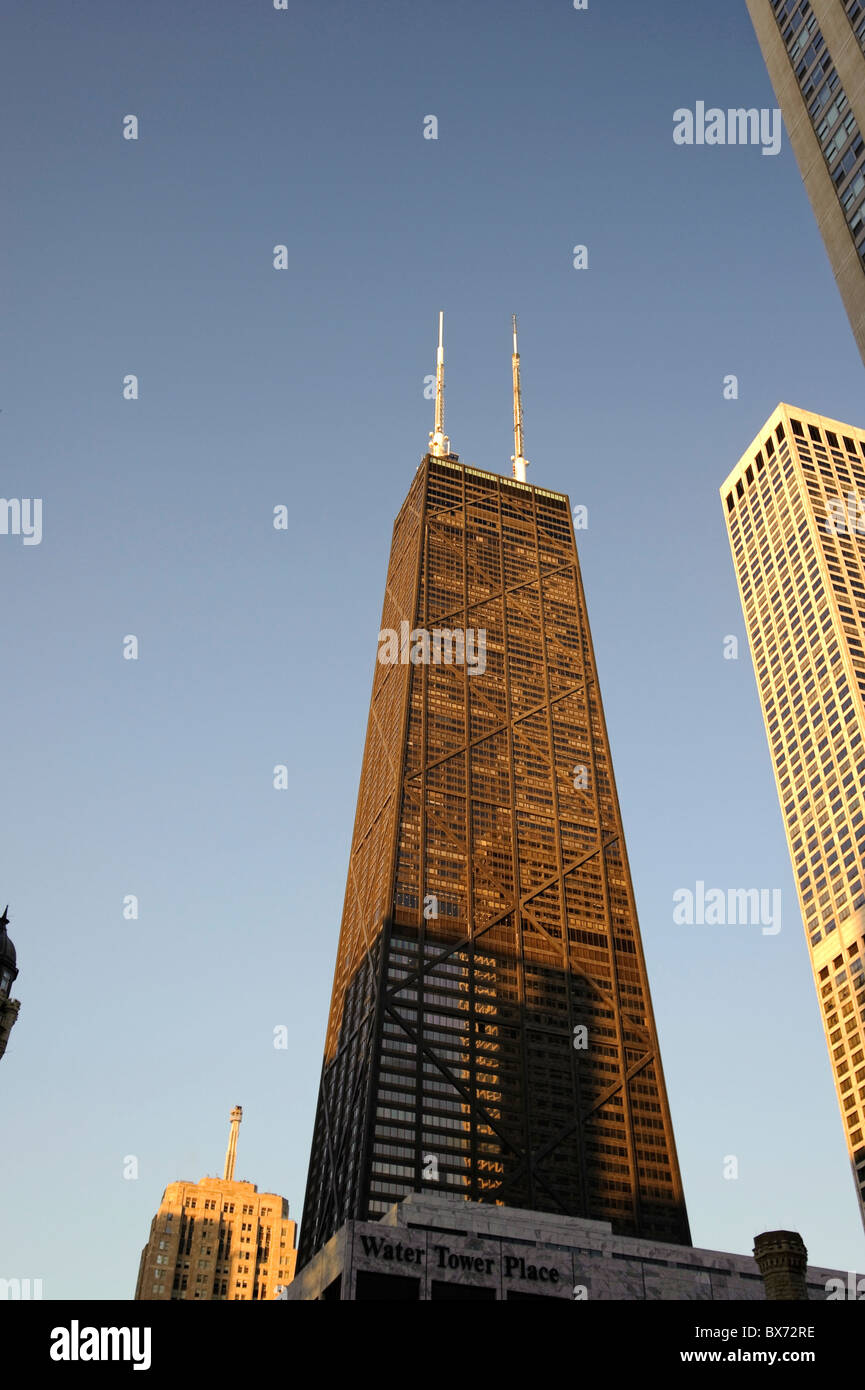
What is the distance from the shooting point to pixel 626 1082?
641 ft

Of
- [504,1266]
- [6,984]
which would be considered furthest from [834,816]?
[6,984]

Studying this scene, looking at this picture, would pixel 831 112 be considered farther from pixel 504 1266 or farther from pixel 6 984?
pixel 504 1266

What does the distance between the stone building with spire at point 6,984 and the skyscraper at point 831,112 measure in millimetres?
58343

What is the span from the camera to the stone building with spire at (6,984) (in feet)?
247

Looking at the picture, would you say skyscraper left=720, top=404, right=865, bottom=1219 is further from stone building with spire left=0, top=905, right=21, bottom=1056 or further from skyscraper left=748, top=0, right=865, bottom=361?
skyscraper left=748, top=0, right=865, bottom=361

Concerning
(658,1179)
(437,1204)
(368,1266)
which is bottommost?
(368,1266)

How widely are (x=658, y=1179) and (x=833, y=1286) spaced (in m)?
59.7

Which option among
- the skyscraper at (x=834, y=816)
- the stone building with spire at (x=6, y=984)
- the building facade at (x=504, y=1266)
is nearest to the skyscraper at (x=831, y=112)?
the stone building with spire at (x=6, y=984)

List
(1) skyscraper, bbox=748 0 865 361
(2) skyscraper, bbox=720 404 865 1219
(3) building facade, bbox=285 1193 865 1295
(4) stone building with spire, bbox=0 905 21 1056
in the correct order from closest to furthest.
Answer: (1) skyscraper, bbox=748 0 865 361, (4) stone building with spire, bbox=0 905 21 1056, (3) building facade, bbox=285 1193 865 1295, (2) skyscraper, bbox=720 404 865 1219

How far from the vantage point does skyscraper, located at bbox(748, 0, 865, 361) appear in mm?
60812

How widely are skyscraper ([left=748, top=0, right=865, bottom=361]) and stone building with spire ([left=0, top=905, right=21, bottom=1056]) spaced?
58.3 meters

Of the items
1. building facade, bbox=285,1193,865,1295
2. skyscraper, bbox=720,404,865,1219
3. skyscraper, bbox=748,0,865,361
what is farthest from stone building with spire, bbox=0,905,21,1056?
skyscraper, bbox=720,404,865,1219
